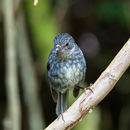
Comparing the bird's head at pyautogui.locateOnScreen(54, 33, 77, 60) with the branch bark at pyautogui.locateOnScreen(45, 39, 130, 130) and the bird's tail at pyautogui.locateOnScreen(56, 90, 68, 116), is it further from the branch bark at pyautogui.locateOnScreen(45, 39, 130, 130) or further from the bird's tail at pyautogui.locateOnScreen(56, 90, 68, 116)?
the branch bark at pyautogui.locateOnScreen(45, 39, 130, 130)

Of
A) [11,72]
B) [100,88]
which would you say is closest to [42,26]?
[11,72]

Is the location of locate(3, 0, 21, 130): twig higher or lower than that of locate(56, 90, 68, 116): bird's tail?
higher

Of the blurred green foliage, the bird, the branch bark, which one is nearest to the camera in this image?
the branch bark

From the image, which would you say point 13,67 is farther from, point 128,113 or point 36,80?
point 128,113

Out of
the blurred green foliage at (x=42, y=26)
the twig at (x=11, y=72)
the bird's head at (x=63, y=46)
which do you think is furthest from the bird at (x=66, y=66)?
the blurred green foliage at (x=42, y=26)

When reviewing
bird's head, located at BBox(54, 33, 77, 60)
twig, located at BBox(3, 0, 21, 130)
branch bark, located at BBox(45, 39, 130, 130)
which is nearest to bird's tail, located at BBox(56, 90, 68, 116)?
twig, located at BBox(3, 0, 21, 130)

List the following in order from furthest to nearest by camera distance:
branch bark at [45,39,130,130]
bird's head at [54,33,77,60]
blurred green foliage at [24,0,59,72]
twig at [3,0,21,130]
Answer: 1. blurred green foliage at [24,0,59,72]
2. twig at [3,0,21,130]
3. bird's head at [54,33,77,60]
4. branch bark at [45,39,130,130]

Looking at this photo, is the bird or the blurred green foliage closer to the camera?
the bird
